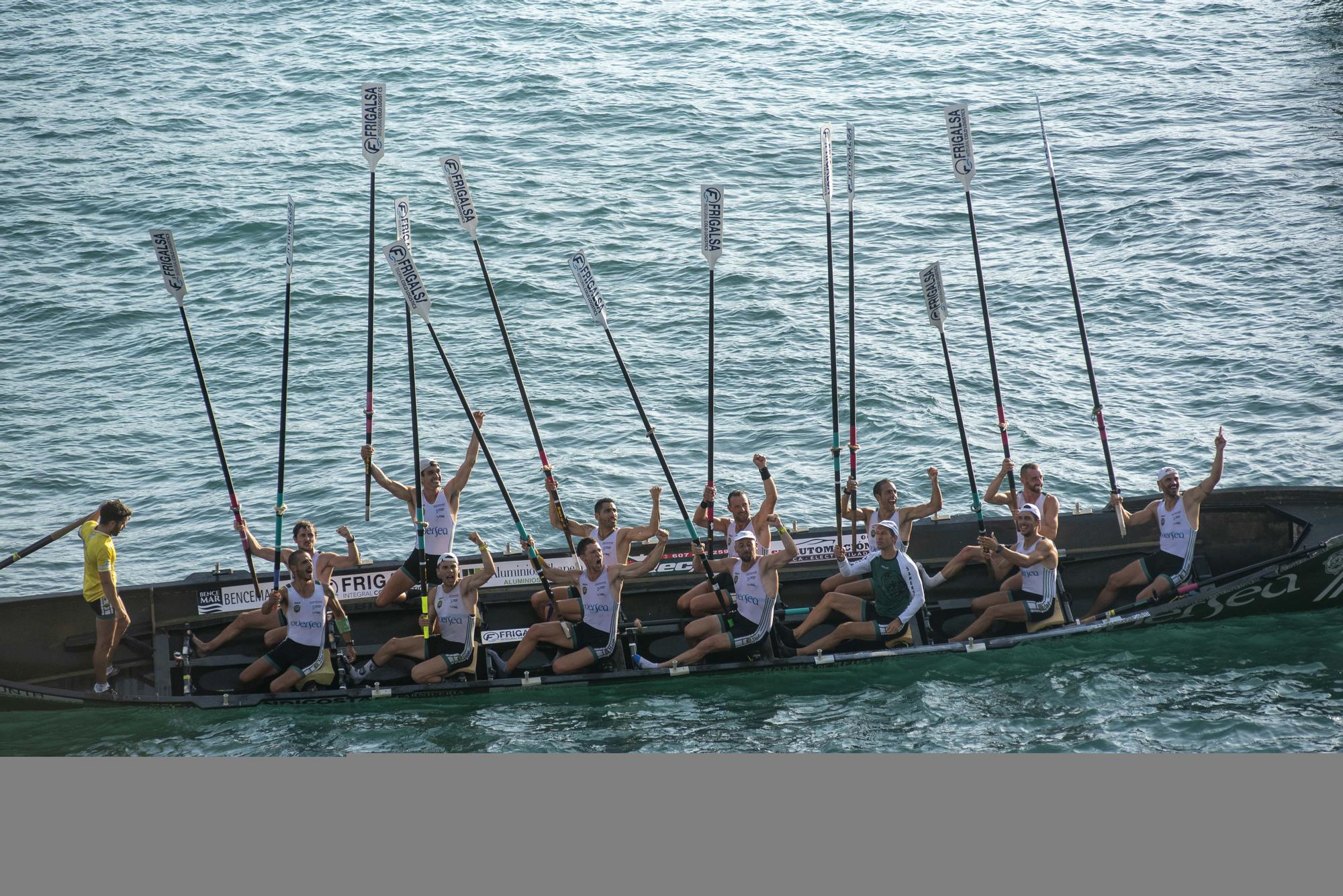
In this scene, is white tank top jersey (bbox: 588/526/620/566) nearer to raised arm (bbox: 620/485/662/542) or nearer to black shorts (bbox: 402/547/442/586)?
raised arm (bbox: 620/485/662/542)

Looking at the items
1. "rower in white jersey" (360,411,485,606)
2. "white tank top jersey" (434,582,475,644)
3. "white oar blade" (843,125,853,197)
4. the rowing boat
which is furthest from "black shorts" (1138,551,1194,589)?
"rower in white jersey" (360,411,485,606)

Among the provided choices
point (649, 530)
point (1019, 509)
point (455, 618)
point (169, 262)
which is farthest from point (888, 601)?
point (169, 262)

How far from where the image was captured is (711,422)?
583 inches

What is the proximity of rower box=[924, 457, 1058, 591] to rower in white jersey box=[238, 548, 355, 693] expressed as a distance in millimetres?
6157

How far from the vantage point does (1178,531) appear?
13.9 meters

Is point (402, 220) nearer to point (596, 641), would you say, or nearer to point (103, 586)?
point (103, 586)

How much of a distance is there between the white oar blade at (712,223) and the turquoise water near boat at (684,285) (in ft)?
15.6

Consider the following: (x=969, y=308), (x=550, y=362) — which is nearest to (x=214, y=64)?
(x=550, y=362)

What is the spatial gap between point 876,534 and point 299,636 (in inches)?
231

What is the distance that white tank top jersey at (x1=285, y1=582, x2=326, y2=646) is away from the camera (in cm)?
1298

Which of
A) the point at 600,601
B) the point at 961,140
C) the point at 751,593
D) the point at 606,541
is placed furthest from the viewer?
the point at 961,140

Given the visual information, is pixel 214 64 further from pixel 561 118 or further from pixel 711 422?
pixel 711 422

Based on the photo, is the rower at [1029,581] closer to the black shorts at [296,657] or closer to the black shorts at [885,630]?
the black shorts at [885,630]

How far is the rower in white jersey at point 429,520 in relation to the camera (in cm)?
1431
